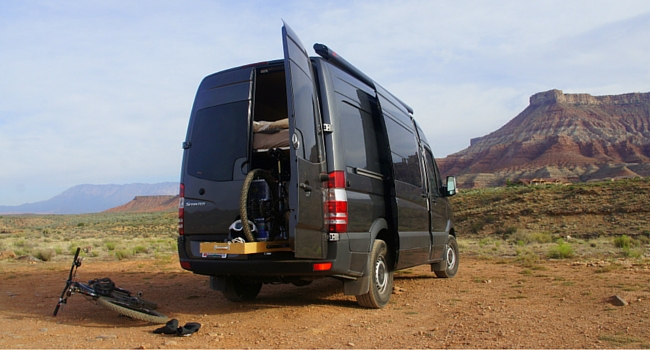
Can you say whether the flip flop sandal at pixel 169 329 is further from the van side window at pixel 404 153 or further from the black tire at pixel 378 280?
the van side window at pixel 404 153

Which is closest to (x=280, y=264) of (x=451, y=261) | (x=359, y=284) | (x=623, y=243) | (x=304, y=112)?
(x=359, y=284)

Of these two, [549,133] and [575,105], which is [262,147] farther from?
[575,105]

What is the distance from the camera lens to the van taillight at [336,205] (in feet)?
18.6

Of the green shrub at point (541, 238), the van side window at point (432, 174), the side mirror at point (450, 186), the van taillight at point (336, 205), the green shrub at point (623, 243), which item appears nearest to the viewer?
the van taillight at point (336, 205)

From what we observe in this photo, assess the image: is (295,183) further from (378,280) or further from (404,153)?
(404,153)

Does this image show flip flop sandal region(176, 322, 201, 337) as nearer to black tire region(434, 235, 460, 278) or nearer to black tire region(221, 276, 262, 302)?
black tire region(221, 276, 262, 302)

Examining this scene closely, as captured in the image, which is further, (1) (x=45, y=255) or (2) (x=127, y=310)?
(1) (x=45, y=255)

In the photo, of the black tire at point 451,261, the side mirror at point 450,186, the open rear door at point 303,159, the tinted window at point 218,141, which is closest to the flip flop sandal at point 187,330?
the open rear door at point 303,159

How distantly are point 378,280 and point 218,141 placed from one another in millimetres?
2695

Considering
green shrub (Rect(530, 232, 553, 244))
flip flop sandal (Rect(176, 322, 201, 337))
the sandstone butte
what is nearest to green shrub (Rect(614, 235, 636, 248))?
green shrub (Rect(530, 232, 553, 244))

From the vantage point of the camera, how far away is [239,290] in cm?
730

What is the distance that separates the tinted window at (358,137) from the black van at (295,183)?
0.02 metres

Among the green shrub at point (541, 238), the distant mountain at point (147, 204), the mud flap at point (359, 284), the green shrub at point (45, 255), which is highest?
the distant mountain at point (147, 204)

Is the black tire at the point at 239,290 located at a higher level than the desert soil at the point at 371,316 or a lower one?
higher
